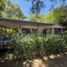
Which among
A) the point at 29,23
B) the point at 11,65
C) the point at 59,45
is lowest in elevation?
the point at 11,65

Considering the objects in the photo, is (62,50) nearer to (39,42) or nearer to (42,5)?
(39,42)

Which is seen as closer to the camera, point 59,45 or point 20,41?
point 20,41

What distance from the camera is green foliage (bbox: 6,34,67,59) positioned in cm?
1050

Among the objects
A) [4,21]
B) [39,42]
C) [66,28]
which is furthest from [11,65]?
[66,28]

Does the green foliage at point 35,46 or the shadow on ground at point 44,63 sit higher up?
the green foliage at point 35,46

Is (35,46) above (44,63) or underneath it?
above

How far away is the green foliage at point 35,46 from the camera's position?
1050cm

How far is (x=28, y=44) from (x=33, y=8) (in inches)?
A: 109

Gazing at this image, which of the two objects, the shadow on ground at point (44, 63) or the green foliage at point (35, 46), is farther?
the green foliage at point (35, 46)

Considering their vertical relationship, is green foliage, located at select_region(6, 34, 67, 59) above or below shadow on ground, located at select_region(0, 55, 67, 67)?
above

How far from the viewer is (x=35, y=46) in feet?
36.3

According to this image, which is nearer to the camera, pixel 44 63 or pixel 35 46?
pixel 44 63

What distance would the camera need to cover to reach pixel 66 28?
2855cm

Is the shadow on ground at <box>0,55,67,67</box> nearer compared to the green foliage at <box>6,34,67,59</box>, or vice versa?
the shadow on ground at <box>0,55,67,67</box>
